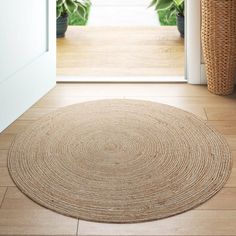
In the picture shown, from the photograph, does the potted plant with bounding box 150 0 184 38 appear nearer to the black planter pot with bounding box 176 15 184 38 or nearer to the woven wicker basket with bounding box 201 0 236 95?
the black planter pot with bounding box 176 15 184 38

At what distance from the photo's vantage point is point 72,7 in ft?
11.8

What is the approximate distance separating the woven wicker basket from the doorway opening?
31cm

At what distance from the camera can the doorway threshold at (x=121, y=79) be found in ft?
9.04

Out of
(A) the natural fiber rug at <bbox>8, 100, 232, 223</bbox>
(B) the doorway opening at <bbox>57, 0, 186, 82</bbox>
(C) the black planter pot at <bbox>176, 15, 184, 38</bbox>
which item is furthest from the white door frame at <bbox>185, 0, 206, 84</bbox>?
(C) the black planter pot at <bbox>176, 15, 184, 38</bbox>

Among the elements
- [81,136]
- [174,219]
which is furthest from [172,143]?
[174,219]

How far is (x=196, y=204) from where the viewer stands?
1.59m

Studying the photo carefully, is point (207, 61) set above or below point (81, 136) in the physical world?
above

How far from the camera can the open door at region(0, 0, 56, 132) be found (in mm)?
2107

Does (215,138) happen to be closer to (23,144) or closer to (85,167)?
(85,167)

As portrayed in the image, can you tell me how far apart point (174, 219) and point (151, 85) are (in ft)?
4.22

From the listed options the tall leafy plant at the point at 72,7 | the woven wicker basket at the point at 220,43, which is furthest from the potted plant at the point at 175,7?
the woven wicker basket at the point at 220,43

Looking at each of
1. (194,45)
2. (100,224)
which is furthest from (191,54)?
(100,224)

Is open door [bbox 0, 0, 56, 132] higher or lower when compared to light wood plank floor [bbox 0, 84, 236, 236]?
higher

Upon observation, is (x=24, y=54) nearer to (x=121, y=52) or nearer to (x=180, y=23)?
(x=121, y=52)
